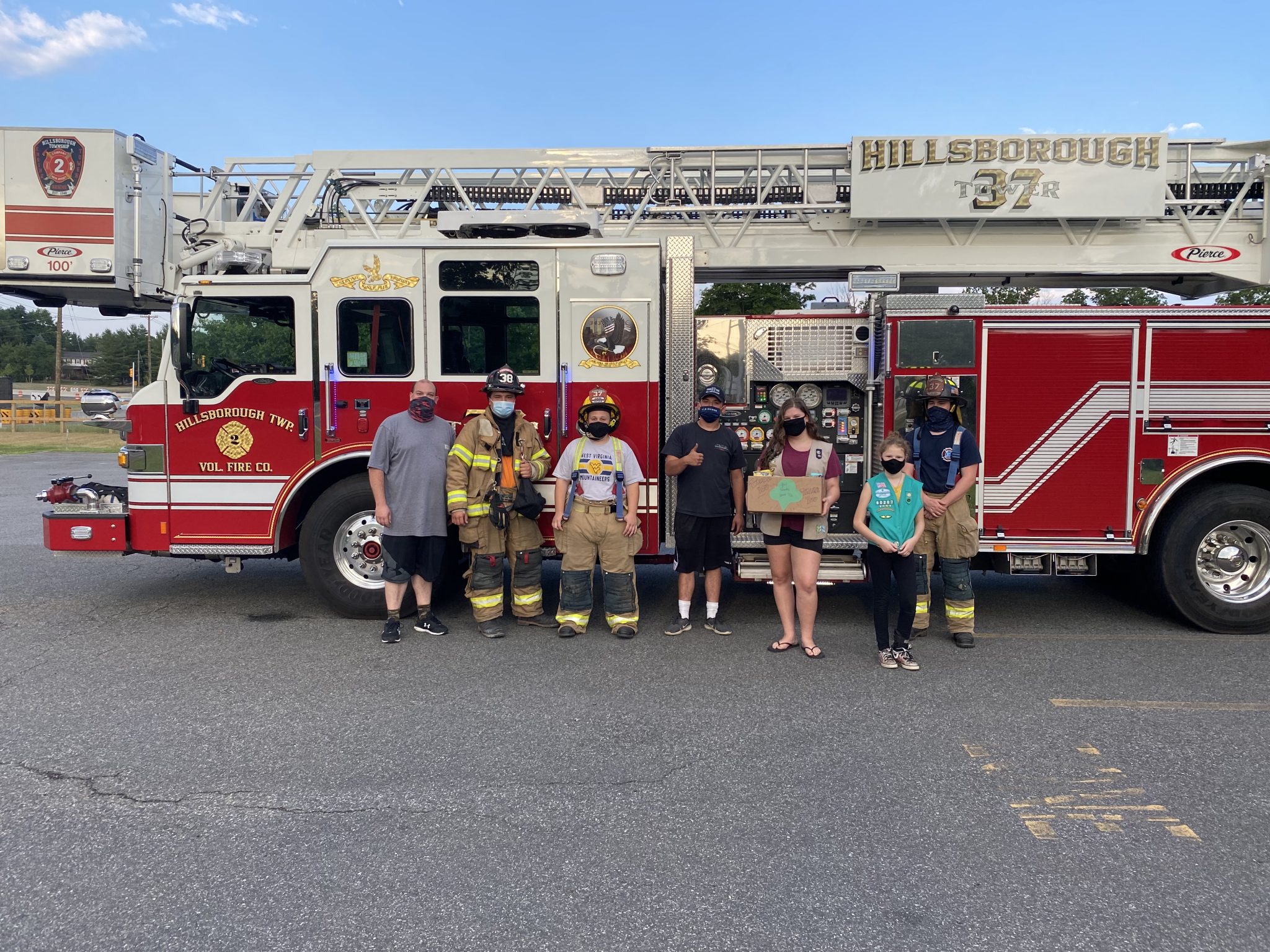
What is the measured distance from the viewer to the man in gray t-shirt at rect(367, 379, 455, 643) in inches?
245

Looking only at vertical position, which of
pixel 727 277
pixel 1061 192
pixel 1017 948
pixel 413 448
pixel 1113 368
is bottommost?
pixel 1017 948

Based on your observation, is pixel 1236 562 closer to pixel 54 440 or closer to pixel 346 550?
pixel 346 550

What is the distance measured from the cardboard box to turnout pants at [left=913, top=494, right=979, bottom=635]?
88 cm

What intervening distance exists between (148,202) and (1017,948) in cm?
825

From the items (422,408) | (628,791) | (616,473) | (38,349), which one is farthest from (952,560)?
(38,349)

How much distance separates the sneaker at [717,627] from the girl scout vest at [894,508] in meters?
1.33

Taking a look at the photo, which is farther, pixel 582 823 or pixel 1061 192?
pixel 1061 192

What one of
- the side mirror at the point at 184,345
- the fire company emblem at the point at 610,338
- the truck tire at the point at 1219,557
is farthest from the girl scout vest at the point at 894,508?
the side mirror at the point at 184,345

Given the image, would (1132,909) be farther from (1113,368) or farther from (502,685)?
(1113,368)

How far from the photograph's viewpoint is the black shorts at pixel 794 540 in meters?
5.96

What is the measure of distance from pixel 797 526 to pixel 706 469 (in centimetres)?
76

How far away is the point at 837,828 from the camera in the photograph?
354cm

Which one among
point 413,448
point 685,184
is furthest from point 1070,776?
point 685,184

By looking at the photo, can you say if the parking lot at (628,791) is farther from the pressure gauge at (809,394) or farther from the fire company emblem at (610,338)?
the fire company emblem at (610,338)
